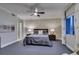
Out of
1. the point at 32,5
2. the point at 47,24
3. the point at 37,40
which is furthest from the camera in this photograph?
the point at 47,24

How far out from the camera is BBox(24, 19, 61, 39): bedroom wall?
7.46 meters

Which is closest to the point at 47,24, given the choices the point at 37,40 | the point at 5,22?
the point at 37,40

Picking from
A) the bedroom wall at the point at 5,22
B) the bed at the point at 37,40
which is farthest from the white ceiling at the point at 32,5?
the bed at the point at 37,40

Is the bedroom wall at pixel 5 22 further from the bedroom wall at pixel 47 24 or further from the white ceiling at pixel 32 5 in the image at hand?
the bedroom wall at pixel 47 24

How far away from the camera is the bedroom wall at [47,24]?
7.46 meters

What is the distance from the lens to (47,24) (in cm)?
782

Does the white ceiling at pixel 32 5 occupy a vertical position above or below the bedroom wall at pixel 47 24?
above

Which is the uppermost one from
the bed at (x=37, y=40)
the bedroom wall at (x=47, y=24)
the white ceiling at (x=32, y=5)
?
the white ceiling at (x=32, y=5)

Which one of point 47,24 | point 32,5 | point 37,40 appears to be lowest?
point 37,40

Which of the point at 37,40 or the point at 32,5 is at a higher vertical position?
the point at 32,5

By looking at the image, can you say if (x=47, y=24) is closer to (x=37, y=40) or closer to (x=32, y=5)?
(x=37, y=40)

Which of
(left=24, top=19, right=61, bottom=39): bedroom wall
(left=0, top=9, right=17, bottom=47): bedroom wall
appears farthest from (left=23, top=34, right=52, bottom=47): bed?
(left=24, top=19, right=61, bottom=39): bedroom wall
